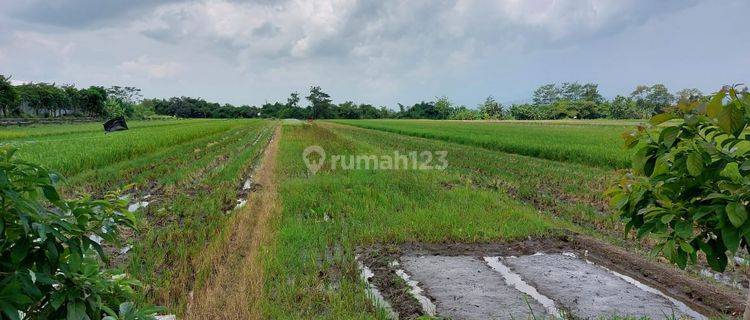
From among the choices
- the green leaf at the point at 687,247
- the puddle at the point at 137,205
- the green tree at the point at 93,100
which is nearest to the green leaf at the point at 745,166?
the green leaf at the point at 687,247

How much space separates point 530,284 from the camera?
4289mm

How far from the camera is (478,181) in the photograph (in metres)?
10.7

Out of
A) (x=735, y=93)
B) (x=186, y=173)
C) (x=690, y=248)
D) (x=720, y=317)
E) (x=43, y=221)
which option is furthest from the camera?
(x=186, y=173)

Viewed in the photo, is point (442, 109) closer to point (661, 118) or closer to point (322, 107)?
point (322, 107)

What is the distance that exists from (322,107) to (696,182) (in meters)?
105

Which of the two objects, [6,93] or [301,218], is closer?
[301,218]

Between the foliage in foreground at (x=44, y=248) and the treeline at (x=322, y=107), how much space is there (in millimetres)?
56205

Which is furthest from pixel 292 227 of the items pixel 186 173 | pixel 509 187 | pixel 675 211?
pixel 186 173

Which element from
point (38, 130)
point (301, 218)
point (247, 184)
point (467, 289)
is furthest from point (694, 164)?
point (38, 130)

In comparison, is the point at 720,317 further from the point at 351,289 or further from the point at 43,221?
the point at 43,221

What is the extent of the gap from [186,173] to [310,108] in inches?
3822

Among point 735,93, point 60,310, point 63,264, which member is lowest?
point 60,310

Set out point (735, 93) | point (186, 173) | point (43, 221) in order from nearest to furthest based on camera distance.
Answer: point (43, 221) → point (735, 93) → point (186, 173)

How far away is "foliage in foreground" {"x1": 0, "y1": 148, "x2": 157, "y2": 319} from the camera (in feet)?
4.58
